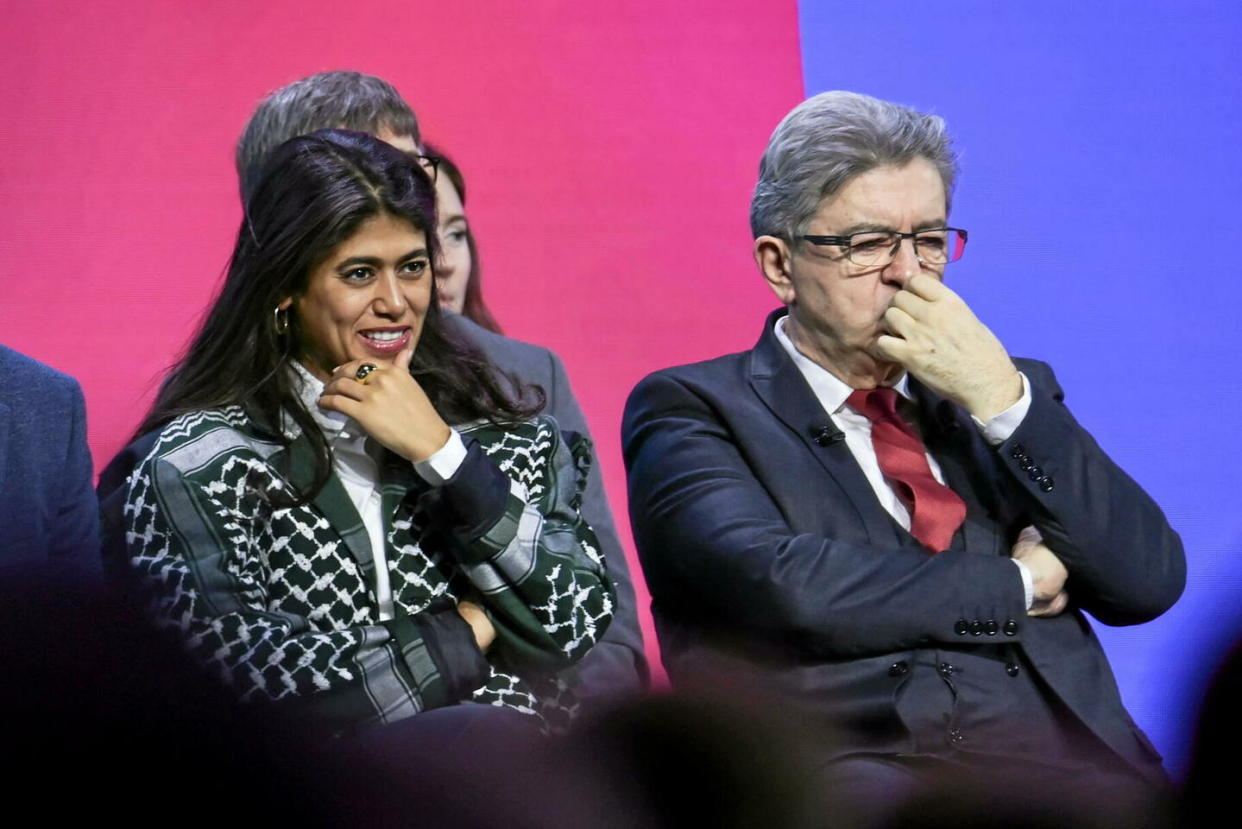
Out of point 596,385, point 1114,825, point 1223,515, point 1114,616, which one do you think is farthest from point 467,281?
point 1114,825

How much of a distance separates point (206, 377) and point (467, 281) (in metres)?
1.19

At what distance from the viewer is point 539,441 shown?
7.89ft

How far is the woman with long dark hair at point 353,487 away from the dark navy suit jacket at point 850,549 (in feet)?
0.71

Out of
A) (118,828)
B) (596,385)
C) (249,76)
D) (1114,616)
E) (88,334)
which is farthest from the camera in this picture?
(596,385)

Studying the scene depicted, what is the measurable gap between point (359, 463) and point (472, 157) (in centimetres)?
175

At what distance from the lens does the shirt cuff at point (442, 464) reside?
216 centimetres

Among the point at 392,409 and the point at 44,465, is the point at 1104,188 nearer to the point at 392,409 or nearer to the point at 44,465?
the point at 392,409

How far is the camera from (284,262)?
2311 millimetres

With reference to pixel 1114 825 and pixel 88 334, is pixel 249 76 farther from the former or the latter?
pixel 1114 825

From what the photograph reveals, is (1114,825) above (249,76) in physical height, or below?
below

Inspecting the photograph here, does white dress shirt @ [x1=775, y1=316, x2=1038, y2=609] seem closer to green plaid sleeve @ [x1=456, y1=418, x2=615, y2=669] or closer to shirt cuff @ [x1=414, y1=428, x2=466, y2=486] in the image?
green plaid sleeve @ [x1=456, y1=418, x2=615, y2=669]

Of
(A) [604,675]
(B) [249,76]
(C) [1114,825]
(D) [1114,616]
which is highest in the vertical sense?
(B) [249,76]

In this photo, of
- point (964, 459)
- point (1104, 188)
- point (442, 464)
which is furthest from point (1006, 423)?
point (1104, 188)

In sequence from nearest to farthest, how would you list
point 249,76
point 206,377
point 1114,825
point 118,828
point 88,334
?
point 118,828
point 1114,825
point 206,377
point 88,334
point 249,76
